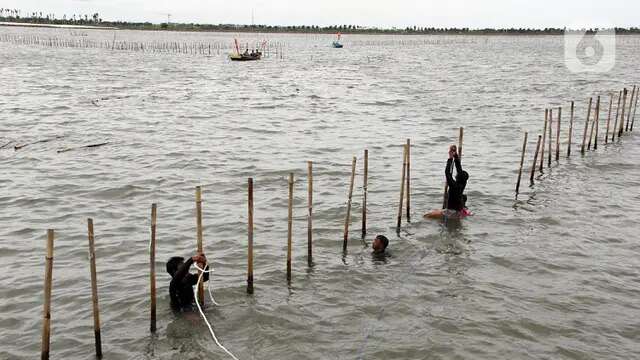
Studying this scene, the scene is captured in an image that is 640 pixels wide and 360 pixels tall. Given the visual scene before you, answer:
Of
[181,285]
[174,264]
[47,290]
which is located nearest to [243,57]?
[174,264]

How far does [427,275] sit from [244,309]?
12.8 ft

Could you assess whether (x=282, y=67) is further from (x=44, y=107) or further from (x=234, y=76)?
(x=44, y=107)

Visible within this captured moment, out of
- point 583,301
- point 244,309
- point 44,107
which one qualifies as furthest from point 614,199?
point 44,107

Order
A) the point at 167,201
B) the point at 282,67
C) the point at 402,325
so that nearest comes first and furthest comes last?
the point at 402,325
the point at 167,201
the point at 282,67

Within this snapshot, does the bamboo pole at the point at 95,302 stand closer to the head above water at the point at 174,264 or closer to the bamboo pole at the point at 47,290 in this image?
the bamboo pole at the point at 47,290

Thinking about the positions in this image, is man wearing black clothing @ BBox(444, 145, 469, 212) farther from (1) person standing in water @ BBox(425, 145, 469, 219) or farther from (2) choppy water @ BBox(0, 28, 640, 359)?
(2) choppy water @ BBox(0, 28, 640, 359)

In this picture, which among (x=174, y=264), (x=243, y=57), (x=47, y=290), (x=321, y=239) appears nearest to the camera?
(x=47, y=290)

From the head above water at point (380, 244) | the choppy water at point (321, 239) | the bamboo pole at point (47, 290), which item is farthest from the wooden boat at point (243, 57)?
the bamboo pole at point (47, 290)

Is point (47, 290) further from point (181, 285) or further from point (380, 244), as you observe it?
point (380, 244)

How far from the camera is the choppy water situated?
33.0 feet

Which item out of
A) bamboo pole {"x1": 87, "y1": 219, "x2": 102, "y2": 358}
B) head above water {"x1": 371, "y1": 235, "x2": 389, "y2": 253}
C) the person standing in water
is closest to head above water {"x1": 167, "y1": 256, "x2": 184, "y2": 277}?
bamboo pole {"x1": 87, "y1": 219, "x2": 102, "y2": 358}

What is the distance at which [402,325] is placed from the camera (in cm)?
1045

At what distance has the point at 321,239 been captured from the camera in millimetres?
14250

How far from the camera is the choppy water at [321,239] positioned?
10047 mm
